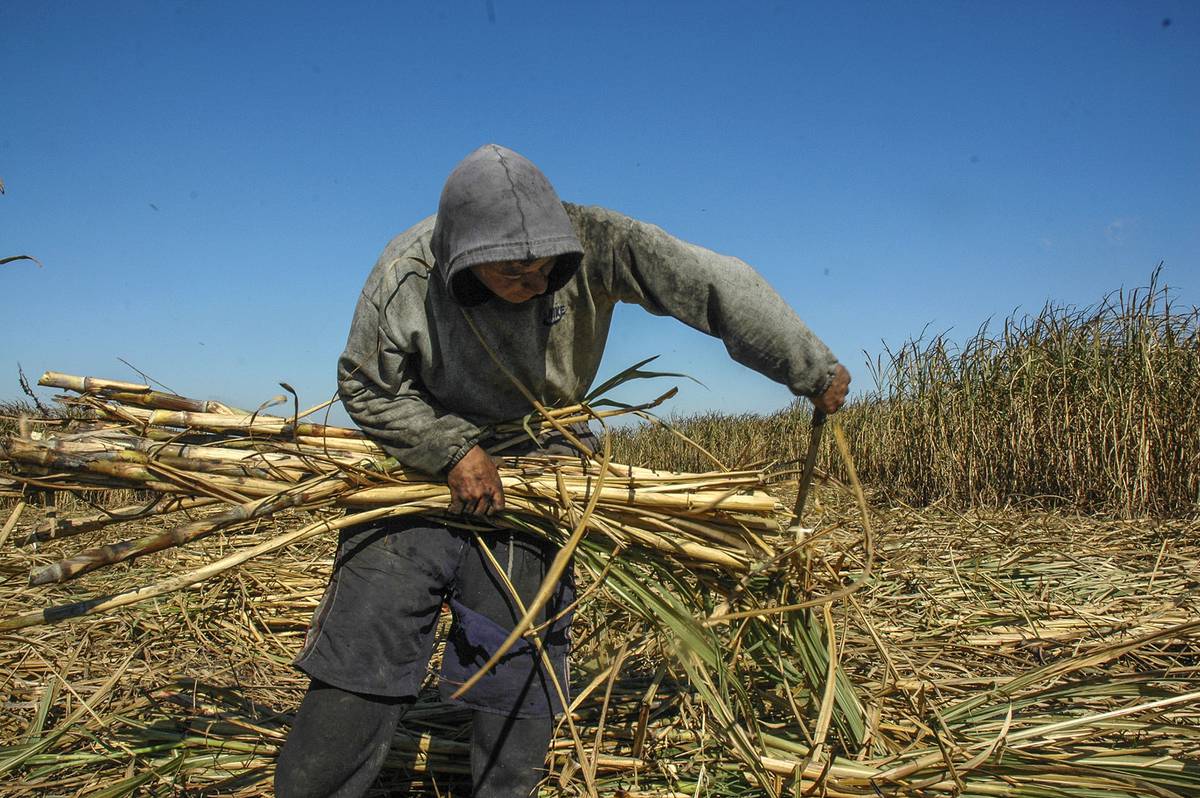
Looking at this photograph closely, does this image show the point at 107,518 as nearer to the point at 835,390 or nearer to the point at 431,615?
the point at 431,615

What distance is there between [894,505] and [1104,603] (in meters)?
4.23

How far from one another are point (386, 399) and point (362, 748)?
2.75 ft

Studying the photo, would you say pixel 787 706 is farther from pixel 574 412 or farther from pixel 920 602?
pixel 920 602

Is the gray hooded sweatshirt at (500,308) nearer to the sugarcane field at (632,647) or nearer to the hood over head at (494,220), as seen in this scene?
the hood over head at (494,220)

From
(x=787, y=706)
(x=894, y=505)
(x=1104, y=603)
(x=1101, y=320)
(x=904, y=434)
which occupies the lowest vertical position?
(x=787, y=706)

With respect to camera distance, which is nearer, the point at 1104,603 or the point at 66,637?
the point at 66,637

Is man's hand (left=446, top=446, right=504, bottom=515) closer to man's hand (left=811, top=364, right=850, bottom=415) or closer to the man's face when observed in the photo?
the man's face

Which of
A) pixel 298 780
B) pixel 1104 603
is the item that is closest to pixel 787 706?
pixel 298 780

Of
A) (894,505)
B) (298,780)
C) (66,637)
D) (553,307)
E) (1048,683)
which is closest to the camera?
(298,780)

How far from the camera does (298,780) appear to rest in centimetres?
167

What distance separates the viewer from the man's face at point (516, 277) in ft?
5.90

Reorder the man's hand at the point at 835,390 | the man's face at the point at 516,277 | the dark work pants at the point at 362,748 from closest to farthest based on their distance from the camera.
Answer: the dark work pants at the point at 362,748 → the man's face at the point at 516,277 → the man's hand at the point at 835,390

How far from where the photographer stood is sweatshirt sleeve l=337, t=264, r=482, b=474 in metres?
1.85

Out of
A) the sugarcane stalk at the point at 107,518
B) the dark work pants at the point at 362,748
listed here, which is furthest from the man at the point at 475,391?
the sugarcane stalk at the point at 107,518
